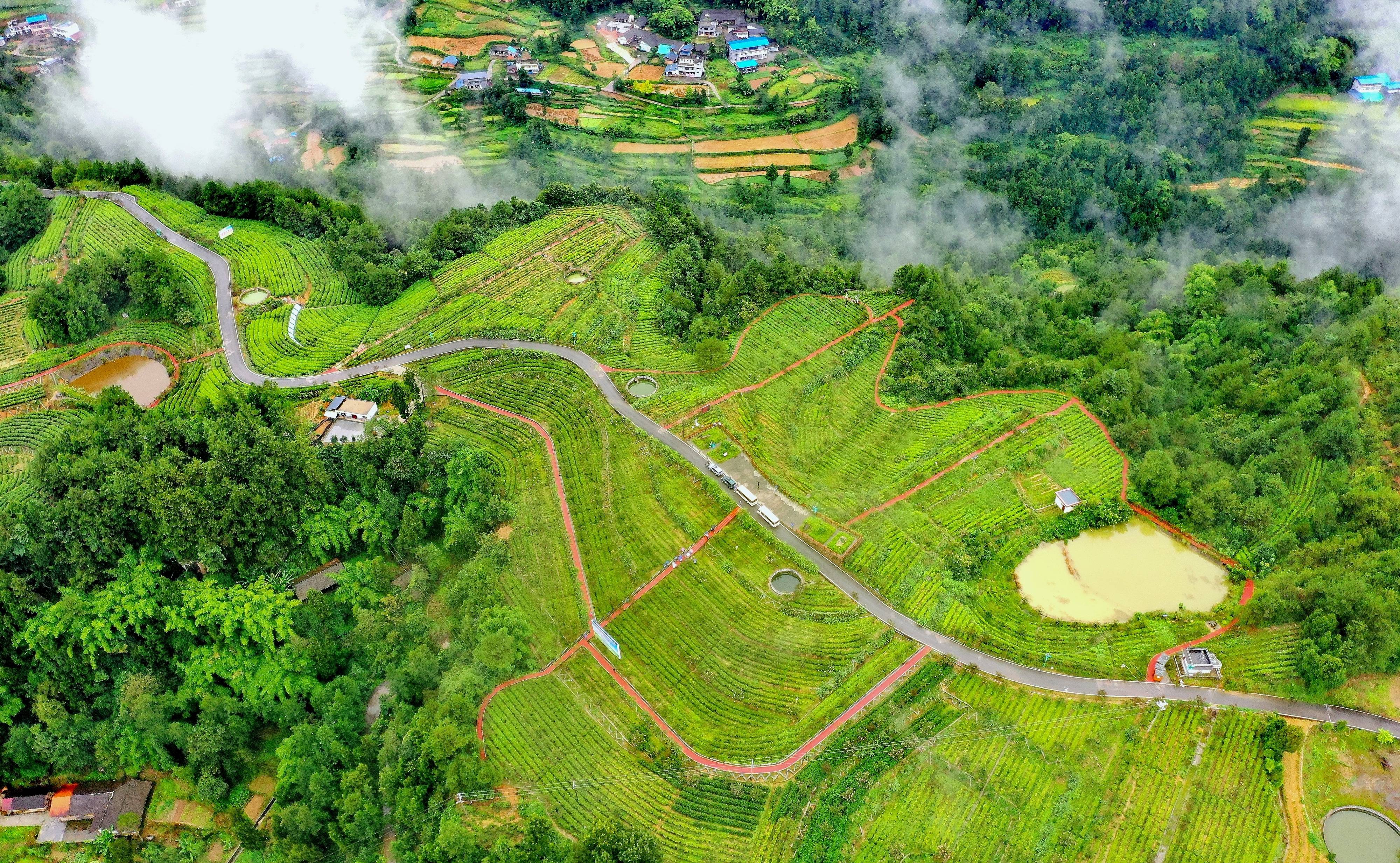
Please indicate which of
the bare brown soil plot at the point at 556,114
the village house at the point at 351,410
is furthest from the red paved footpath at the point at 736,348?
the bare brown soil plot at the point at 556,114

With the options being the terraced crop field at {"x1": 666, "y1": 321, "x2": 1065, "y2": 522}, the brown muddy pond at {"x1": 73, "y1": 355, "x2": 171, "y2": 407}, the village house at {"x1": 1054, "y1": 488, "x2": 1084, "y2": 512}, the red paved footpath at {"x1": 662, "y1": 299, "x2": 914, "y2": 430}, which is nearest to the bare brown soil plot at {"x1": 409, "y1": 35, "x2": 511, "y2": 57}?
the brown muddy pond at {"x1": 73, "y1": 355, "x2": 171, "y2": 407}

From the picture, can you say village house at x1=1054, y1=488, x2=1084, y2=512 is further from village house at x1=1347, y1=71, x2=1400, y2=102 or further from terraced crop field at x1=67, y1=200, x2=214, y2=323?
village house at x1=1347, y1=71, x2=1400, y2=102

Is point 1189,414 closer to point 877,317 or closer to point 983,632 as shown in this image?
point 877,317

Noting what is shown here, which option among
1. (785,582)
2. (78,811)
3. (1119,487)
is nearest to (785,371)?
(785,582)

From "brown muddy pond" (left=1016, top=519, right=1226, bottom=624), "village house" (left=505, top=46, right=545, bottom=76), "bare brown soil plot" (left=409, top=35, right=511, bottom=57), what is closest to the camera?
"brown muddy pond" (left=1016, top=519, right=1226, bottom=624)

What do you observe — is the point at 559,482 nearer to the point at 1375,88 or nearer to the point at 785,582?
the point at 785,582

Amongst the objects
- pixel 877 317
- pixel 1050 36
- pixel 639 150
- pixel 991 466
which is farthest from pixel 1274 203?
pixel 639 150

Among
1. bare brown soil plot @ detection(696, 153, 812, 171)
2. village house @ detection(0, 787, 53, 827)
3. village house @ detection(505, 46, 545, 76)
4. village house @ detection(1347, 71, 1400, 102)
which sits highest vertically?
village house @ detection(1347, 71, 1400, 102)
